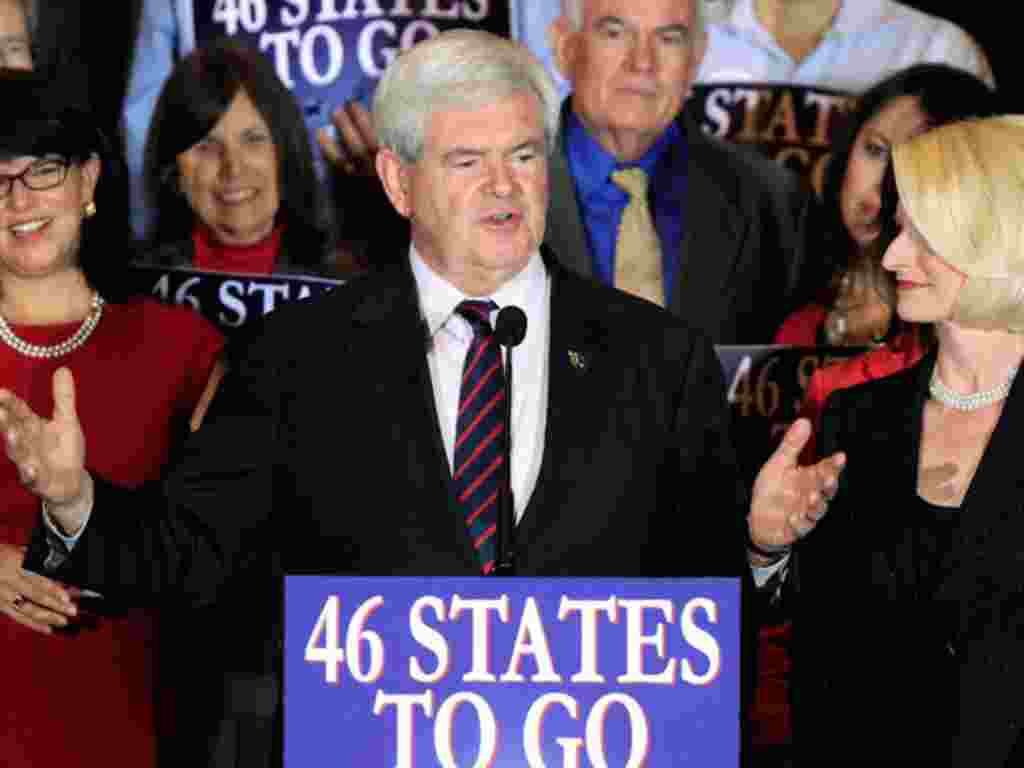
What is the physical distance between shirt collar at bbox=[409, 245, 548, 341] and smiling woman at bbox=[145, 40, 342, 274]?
1466 millimetres

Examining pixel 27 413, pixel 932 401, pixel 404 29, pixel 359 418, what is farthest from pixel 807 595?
pixel 404 29

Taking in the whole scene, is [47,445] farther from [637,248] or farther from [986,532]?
[637,248]

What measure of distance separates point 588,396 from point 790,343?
161 cm

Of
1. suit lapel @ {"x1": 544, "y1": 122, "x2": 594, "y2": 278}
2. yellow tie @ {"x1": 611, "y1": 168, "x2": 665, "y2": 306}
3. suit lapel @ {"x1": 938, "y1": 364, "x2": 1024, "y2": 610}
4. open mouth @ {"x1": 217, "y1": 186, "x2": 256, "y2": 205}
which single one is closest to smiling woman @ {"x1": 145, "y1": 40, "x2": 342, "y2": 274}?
open mouth @ {"x1": 217, "y1": 186, "x2": 256, "y2": 205}

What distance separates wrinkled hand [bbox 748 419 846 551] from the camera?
2.72 m

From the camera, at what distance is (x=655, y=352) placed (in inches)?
116

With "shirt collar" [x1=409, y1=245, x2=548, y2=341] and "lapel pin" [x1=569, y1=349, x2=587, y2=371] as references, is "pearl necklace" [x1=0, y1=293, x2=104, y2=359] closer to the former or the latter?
"shirt collar" [x1=409, y1=245, x2=548, y2=341]

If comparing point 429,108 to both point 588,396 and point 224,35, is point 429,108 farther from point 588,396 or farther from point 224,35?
point 224,35

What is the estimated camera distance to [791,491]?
2738 millimetres

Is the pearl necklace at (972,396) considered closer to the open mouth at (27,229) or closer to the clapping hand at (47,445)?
the clapping hand at (47,445)

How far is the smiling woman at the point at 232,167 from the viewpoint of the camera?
439 centimetres

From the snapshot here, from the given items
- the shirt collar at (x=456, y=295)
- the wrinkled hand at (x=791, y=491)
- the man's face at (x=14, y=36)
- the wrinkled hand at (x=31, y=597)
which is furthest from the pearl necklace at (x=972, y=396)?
the man's face at (x=14, y=36)


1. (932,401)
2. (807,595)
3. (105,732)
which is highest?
(932,401)

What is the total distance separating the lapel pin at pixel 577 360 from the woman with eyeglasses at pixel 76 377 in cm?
96
